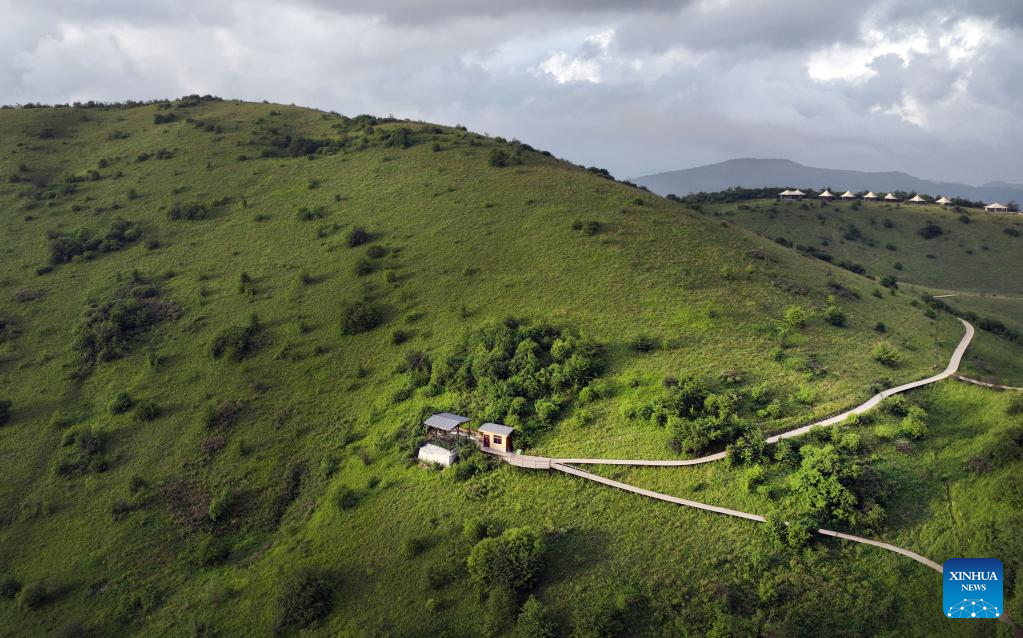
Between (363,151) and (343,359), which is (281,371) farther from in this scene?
(363,151)

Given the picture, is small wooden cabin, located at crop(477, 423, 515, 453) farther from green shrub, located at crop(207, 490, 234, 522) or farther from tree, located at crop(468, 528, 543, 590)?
green shrub, located at crop(207, 490, 234, 522)

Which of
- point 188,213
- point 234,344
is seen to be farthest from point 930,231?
point 188,213

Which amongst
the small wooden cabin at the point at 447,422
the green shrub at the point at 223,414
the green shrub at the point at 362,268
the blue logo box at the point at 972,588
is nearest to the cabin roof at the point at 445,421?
the small wooden cabin at the point at 447,422

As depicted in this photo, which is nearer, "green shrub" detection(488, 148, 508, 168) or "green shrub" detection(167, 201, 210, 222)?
"green shrub" detection(167, 201, 210, 222)

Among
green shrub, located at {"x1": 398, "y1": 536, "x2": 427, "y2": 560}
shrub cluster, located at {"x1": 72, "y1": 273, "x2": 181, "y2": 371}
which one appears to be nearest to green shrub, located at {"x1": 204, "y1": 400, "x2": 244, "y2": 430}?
shrub cluster, located at {"x1": 72, "y1": 273, "x2": 181, "y2": 371}

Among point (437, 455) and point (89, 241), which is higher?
point (89, 241)

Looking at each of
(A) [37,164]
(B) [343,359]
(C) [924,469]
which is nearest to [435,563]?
(B) [343,359]

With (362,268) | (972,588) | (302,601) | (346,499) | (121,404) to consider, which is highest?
(362,268)

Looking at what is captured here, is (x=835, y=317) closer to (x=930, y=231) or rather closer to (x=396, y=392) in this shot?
(x=396, y=392)
